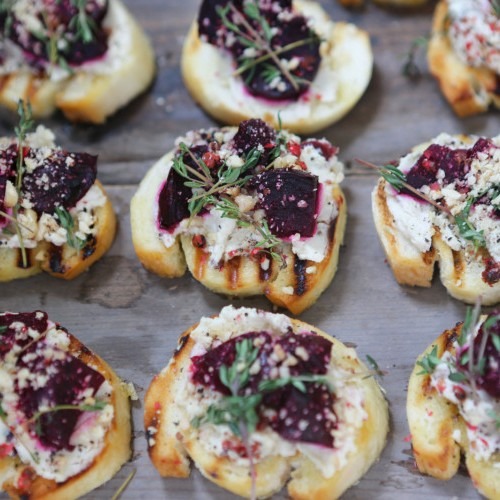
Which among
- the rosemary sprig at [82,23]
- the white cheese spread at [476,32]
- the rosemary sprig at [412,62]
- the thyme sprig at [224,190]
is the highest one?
the white cheese spread at [476,32]

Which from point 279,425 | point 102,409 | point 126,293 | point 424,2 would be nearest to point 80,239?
point 126,293

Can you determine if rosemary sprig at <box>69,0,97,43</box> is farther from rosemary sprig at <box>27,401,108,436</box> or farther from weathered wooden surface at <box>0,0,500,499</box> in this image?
rosemary sprig at <box>27,401,108,436</box>

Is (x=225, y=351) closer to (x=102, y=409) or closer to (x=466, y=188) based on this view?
(x=102, y=409)

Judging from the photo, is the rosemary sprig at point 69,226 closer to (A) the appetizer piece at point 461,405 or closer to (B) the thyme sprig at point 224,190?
(B) the thyme sprig at point 224,190

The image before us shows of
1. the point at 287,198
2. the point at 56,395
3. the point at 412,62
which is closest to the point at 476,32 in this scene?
the point at 412,62

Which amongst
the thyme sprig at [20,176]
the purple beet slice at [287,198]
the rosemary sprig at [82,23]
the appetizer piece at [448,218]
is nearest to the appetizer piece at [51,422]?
the thyme sprig at [20,176]
